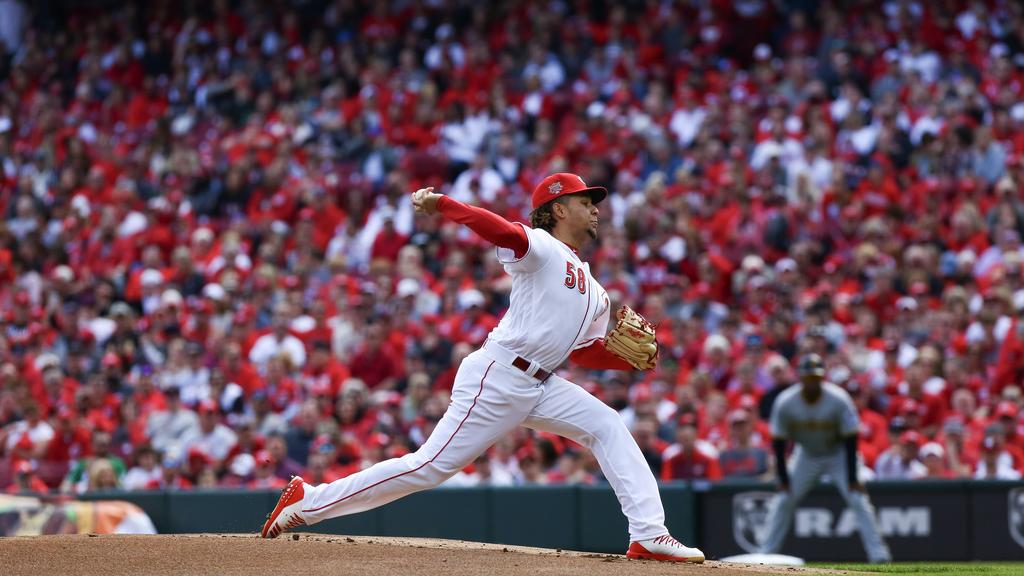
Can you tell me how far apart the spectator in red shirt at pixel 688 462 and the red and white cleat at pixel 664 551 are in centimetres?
435

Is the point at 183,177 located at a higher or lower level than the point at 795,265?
higher

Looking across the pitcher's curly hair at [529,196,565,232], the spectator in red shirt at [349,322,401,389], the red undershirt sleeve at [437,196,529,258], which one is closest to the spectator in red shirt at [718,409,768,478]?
the spectator in red shirt at [349,322,401,389]

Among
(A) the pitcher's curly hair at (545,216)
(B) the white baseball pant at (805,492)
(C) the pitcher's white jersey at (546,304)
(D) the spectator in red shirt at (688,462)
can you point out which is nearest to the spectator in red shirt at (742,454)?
(D) the spectator in red shirt at (688,462)

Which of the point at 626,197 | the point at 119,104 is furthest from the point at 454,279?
the point at 119,104

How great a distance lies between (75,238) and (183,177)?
1280 millimetres

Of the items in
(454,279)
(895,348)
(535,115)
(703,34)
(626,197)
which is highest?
(703,34)

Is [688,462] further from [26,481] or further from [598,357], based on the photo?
[26,481]

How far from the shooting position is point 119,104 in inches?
662

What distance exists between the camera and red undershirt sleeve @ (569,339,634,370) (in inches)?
227

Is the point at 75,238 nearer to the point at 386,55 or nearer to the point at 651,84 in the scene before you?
the point at 386,55

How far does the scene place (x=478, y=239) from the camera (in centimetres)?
1305

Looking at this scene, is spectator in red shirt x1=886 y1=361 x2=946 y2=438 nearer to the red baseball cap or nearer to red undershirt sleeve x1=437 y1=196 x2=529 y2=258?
the red baseball cap

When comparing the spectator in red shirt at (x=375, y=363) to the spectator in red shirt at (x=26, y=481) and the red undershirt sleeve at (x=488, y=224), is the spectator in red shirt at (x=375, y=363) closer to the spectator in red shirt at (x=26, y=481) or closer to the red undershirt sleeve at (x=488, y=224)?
the spectator in red shirt at (x=26, y=481)

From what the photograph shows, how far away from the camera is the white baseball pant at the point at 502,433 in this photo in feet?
18.0
